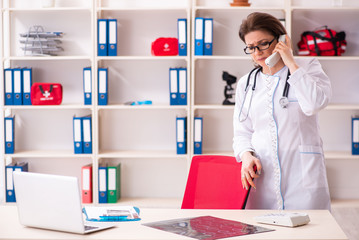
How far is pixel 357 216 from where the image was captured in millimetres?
4352

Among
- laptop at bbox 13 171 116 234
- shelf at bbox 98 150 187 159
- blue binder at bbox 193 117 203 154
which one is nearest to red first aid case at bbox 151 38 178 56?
blue binder at bbox 193 117 203 154

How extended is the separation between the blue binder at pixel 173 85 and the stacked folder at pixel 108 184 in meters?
0.74

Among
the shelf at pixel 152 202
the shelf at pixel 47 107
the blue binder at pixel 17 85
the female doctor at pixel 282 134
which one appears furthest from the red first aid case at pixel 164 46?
the female doctor at pixel 282 134

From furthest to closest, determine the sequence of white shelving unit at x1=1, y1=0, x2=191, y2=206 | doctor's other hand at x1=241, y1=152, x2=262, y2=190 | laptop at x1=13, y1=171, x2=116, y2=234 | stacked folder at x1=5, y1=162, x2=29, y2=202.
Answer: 1. white shelving unit at x1=1, y1=0, x2=191, y2=206
2. stacked folder at x1=5, y1=162, x2=29, y2=202
3. doctor's other hand at x1=241, y1=152, x2=262, y2=190
4. laptop at x1=13, y1=171, x2=116, y2=234

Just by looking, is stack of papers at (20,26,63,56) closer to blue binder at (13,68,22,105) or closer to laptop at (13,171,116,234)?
blue binder at (13,68,22,105)

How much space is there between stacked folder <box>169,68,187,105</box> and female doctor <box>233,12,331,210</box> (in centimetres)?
186

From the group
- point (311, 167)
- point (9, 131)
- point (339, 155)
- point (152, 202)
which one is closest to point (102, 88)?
point (9, 131)

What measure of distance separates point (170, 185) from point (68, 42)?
60.6 inches

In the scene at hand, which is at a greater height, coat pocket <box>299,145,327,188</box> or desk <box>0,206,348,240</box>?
coat pocket <box>299,145,327,188</box>

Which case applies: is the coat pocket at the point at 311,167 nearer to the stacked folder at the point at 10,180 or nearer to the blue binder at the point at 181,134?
the blue binder at the point at 181,134

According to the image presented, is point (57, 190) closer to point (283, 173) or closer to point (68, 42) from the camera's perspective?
point (283, 173)

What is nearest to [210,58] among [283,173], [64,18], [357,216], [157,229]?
[64,18]

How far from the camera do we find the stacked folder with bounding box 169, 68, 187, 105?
4.43 m

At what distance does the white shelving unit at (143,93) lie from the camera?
4.59 metres
